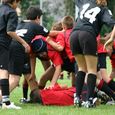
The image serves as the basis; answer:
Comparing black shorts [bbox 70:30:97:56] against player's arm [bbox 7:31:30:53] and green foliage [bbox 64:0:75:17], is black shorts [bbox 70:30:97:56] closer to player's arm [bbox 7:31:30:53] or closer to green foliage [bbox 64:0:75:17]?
player's arm [bbox 7:31:30:53]

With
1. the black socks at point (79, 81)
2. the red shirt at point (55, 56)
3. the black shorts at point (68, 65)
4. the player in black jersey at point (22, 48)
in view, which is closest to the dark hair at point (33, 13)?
the player in black jersey at point (22, 48)

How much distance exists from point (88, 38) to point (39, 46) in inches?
61.1

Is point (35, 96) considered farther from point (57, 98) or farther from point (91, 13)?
point (91, 13)

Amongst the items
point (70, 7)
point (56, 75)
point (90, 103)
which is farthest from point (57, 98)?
point (70, 7)

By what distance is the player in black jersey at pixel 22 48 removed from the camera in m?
9.74

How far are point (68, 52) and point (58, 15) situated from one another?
162 feet

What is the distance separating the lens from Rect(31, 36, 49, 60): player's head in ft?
34.0

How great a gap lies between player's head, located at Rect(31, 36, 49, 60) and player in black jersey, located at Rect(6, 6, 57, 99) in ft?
0.61

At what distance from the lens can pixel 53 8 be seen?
60.6 m

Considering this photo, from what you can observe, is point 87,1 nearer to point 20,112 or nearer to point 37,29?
point 37,29

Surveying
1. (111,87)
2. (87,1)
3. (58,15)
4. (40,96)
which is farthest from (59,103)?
(58,15)

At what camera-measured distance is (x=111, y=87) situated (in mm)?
10266

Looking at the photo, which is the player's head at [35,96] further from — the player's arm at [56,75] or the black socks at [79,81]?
the black socks at [79,81]

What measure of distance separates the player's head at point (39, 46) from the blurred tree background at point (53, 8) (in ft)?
128
